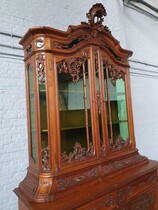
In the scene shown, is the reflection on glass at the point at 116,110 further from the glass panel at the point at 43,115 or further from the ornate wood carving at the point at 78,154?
the glass panel at the point at 43,115

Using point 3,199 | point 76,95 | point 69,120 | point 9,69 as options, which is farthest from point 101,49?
point 3,199

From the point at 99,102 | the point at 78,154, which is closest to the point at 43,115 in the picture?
the point at 78,154

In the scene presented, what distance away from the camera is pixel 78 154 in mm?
1574

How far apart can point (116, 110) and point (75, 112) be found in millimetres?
528

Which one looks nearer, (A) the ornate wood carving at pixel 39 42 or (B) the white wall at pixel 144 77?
(A) the ornate wood carving at pixel 39 42

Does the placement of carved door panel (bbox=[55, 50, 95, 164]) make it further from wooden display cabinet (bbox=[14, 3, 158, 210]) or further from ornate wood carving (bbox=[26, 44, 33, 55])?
ornate wood carving (bbox=[26, 44, 33, 55])

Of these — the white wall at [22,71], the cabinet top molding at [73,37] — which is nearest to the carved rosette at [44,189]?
the white wall at [22,71]

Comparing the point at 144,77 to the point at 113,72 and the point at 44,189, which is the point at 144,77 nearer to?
the point at 113,72

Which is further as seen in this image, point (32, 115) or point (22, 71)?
point (22, 71)

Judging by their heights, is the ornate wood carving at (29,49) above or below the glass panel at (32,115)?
above

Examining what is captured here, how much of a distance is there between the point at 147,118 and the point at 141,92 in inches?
19.7

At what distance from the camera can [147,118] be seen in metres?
3.41

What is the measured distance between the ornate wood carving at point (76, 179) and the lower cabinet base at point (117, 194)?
0.06 meters

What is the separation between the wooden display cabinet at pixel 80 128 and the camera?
1.42 metres
